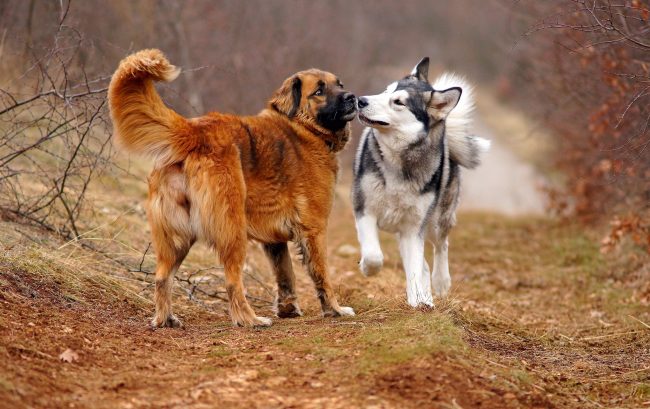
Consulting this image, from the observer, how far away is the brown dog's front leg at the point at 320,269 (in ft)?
21.6

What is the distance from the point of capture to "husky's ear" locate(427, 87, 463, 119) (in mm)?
7000

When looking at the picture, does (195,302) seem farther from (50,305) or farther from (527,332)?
(527,332)

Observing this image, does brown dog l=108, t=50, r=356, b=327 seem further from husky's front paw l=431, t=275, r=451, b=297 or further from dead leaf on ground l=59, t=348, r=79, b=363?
husky's front paw l=431, t=275, r=451, b=297

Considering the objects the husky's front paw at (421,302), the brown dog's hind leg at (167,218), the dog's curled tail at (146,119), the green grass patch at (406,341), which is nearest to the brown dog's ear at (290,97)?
the dog's curled tail at (146,119)

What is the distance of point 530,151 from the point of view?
2675cm

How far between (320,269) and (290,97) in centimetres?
143

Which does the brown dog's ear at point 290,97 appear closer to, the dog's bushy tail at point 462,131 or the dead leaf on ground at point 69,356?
the dog's bushy tail at point 462,131

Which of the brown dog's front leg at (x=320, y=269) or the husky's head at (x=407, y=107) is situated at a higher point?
the husky's head at (x=407, y=107)

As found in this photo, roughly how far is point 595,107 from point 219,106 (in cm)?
654

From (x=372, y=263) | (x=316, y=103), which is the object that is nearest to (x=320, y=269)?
(x=372, y=263)

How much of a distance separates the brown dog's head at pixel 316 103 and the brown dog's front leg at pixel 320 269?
0.93 metres

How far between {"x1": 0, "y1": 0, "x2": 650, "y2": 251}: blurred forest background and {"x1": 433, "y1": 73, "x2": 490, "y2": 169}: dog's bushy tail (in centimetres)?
89

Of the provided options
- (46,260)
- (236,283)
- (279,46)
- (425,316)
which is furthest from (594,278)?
(279,46)

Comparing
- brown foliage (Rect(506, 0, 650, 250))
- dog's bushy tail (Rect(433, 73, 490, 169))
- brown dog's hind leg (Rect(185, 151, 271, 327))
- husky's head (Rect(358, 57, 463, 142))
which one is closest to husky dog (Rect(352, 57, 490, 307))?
husky's head (Rect(358, 57, 463, 142))
